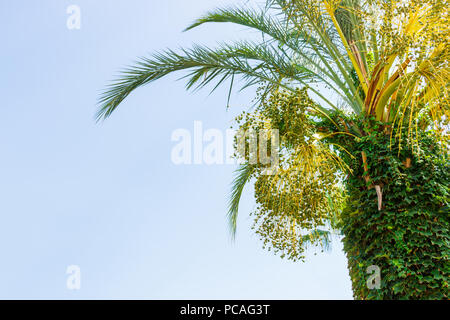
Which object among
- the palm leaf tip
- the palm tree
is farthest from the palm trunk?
the palm leaf tip

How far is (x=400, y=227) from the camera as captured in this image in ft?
17.4

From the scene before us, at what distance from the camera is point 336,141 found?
636cm

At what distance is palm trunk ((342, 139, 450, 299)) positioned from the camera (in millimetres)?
5117

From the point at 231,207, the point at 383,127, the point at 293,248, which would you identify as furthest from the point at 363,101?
the point at 231,207

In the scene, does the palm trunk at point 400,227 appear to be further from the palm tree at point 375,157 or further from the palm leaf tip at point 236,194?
the palm leaf tip at point 236,194

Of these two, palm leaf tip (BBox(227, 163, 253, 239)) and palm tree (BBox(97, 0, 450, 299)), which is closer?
palm tree (BBox(97, 0, 450, 299))

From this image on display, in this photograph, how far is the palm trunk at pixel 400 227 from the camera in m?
5.12

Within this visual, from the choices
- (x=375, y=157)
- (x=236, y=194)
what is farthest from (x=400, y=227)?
(x=236, y=194)

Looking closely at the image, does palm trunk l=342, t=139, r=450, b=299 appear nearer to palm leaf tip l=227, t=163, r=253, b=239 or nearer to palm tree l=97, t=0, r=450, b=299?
palm tree l=97, t=0, r=450, b=299

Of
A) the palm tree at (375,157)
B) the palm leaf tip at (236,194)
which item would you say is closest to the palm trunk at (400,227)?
the palm tree at (375,157)

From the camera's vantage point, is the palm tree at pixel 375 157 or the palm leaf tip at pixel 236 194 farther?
the palm leaf tip at pixel 236 194
